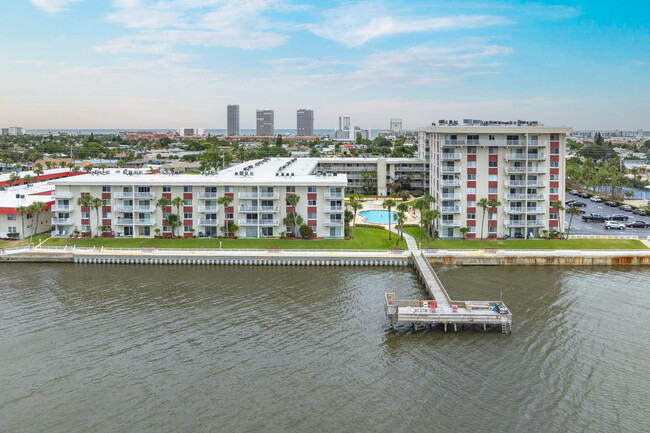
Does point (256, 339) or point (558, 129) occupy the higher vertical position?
point (558, 129)

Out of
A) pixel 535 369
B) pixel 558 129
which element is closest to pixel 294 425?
pixel 535 369

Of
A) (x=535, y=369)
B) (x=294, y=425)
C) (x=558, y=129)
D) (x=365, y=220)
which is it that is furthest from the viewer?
(x=365, y=220)

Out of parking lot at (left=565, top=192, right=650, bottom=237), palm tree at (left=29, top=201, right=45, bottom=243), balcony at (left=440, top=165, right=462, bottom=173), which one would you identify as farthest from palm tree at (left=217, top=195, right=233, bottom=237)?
parking lot at (left=565, top=192, right=650, bottom=237)

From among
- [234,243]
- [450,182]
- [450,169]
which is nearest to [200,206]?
[234,243]

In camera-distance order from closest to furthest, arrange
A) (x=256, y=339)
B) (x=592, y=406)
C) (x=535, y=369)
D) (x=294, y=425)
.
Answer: (x=294, y=425) < (x=592, y=406) < (x=535, y=369) < (x=256, y=339)

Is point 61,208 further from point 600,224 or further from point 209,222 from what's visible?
point 600,224

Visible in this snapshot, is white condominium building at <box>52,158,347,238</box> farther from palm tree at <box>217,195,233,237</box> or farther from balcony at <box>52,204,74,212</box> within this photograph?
palm tree at <box>217,195,233,237</box>

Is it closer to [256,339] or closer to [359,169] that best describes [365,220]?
[359,169]
